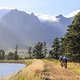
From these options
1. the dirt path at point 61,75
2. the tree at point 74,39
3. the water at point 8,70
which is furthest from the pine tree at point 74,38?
Answer: the dirt path at point 61,75

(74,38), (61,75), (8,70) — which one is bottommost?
(61,75)

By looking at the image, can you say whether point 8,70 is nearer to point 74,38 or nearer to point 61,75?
point 74,38

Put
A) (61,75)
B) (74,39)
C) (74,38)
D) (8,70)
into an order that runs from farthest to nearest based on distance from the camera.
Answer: (74,38)
(74,39)
(8,70)
(61,75)

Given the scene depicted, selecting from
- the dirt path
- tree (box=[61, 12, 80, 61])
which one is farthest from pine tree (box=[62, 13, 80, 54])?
the dirt path

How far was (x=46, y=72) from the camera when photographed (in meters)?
29.2

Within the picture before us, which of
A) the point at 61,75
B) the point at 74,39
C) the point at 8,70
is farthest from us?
the point at 74,39

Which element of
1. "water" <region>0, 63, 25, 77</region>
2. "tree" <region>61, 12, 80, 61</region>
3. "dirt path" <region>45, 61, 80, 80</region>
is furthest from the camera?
"tree" <region>61, 12, 80, 61</region>

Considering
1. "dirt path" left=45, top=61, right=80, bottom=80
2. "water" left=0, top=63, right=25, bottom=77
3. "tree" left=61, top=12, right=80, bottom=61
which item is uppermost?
"tree" left=61, top=12, right=80, bottom=61

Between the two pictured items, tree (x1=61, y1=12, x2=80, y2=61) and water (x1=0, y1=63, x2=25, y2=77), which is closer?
water (x1=0, y1=63, x2=25, y2=77)

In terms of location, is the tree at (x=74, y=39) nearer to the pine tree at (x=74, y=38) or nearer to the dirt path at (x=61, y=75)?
the pine tree at (x=74, y=38)

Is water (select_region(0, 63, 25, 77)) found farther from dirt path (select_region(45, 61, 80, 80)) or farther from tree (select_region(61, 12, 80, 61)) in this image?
dirt path (select_region(45, 61, 80, 80))

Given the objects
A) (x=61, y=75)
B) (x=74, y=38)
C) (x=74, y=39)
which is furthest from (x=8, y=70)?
(x=61, y=75)

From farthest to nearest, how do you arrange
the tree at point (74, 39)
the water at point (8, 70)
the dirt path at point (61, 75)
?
the tree at point (74, 39) → the water at point (8, 70) → the dirt path at point (61, 75)

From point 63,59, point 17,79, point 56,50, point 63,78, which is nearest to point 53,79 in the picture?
point 63,78
